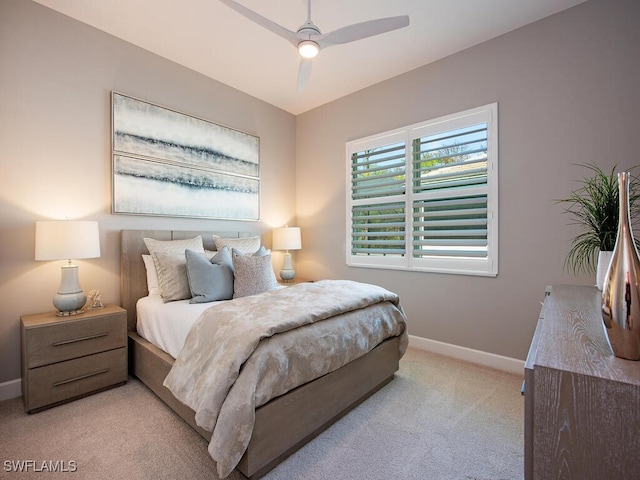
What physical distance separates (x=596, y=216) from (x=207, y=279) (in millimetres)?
2657

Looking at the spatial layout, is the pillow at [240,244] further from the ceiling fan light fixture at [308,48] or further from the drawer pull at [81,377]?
the ceiling fan light fixture at [308,48]

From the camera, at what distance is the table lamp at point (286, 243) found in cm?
398

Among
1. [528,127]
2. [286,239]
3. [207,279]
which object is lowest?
[207,279]

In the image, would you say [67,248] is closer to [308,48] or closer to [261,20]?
[261,20]

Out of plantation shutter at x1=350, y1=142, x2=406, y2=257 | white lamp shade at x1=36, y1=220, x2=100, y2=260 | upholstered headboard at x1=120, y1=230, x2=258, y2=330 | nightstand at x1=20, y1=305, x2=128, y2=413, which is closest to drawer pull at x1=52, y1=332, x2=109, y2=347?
nightstand at x1=20, y1=305, x2=128, y2=413

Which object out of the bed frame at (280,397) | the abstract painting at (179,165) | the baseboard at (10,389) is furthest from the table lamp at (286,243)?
the baseboard at (10,389)

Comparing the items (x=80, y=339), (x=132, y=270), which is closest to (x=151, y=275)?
(x=132, y=270)

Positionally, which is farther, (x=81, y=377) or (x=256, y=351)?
(x=81, y=377)

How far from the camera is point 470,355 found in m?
3.01

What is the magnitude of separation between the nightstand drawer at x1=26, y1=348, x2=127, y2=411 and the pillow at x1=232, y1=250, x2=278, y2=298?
103 centimetres

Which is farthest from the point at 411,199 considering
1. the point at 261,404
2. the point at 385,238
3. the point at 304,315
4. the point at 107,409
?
the point at 107,409

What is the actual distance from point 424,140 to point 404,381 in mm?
2388

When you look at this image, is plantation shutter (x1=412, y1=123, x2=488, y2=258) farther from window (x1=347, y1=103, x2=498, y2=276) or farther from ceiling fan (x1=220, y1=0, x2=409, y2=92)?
ceiling fan (x1=220, y1=0, x2=409, y2=92)

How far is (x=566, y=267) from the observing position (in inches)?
99.0
